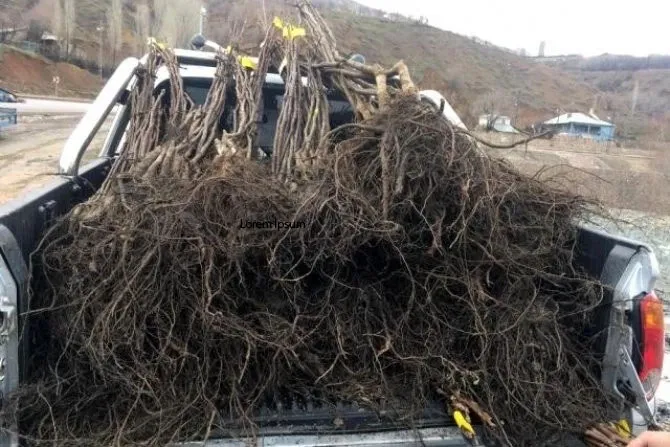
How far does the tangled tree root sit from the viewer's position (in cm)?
186

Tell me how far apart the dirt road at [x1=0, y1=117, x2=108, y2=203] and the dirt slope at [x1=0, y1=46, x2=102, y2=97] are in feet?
87.9

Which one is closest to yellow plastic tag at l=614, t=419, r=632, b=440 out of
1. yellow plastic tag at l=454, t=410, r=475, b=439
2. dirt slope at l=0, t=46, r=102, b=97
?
yellow plastic tag at l=454, t=410, r=475, b=439

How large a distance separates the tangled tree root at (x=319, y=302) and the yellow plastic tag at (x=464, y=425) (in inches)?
2.3

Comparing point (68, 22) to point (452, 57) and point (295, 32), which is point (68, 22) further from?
point (295, 32)

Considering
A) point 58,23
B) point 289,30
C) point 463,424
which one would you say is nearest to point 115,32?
point 58,23

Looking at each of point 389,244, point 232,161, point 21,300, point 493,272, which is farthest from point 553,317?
point 21,300

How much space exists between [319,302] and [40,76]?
57.2 metres

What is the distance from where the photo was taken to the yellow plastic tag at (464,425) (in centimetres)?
189

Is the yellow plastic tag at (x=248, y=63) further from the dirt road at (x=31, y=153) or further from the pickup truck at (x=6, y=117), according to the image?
the pickup truck at (x=6, y=117)

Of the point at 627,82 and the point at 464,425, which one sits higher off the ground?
the point at 627,82

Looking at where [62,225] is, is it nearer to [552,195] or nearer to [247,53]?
[552,195]

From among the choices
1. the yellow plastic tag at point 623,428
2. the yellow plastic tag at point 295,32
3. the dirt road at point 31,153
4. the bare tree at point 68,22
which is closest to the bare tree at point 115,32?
the bare tree at point 68,22

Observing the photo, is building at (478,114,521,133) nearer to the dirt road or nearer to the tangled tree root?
the tangled tree root

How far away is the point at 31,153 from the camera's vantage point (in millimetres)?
16250
